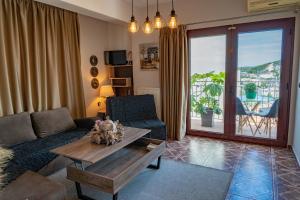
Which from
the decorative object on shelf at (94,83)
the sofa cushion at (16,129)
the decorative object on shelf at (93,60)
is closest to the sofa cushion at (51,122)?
A: the sofa cushion at (16,129)

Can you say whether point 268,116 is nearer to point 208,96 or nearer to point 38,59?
point 208,96

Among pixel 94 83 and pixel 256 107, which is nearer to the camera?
pixel 256 107

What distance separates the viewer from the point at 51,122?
3227 mm

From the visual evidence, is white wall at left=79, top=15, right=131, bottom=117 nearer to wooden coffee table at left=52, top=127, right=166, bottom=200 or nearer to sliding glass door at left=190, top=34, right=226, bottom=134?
sliding glass door at left=190, top=34, right=226, bottom=134

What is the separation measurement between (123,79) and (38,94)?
1804 mm

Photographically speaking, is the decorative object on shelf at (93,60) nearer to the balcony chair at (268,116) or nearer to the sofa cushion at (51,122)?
the sofa cushion at (51,122)

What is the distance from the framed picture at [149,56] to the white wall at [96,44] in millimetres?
457

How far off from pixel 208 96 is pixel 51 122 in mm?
2866

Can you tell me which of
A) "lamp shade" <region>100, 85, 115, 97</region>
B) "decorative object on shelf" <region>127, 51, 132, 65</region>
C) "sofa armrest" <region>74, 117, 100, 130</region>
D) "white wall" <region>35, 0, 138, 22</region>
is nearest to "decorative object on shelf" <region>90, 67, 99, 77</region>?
"lamp shade" <region>100, 85, 115, 97</region>

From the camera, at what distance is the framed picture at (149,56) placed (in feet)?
14.0

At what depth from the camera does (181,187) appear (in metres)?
2.40

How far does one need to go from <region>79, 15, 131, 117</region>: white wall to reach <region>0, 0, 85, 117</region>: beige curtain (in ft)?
1.02

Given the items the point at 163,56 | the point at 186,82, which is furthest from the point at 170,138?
the point at 163,56

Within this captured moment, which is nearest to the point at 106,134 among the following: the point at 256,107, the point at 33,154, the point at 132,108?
the point at 33,154
